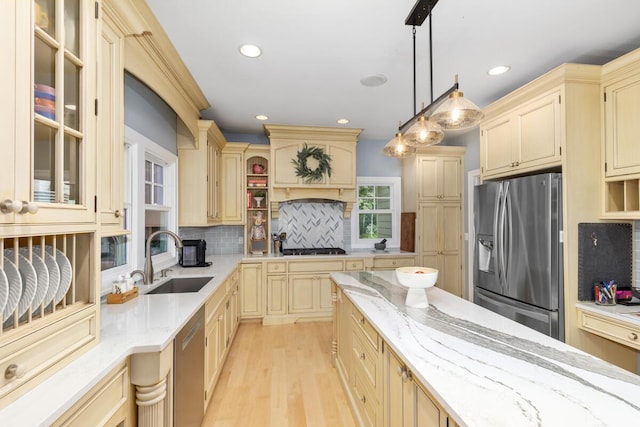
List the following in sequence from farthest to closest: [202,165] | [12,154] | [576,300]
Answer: [202,165] < [576,300] < [12,154]

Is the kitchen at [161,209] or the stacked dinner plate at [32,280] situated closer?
the stacked dinner plate at [32,280]

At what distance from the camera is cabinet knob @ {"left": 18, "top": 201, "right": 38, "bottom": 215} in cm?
81

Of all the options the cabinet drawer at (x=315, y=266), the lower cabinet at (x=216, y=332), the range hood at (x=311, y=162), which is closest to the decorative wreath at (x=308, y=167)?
the range hood at (x=311, y=162)

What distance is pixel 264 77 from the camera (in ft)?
8.51

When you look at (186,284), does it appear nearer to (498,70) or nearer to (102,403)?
(102,403)

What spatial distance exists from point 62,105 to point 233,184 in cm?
309

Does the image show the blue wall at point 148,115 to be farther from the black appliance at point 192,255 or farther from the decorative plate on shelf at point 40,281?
the decorative plate on shelf at point 40,281

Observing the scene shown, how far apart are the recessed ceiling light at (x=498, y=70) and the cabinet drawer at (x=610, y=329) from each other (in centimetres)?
196

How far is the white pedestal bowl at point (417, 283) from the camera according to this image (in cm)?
165

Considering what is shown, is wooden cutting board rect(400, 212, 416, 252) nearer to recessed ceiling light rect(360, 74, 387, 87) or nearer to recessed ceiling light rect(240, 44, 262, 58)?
recessed ceiling light rect(360, 74, 387, 87)

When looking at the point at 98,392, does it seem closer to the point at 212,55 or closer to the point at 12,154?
the point at 12,154

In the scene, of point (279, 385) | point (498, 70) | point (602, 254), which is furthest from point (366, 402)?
point (498, 70)

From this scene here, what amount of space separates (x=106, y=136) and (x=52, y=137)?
1.59ft

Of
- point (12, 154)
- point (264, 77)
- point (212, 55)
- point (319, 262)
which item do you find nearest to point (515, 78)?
point (264, 77)
